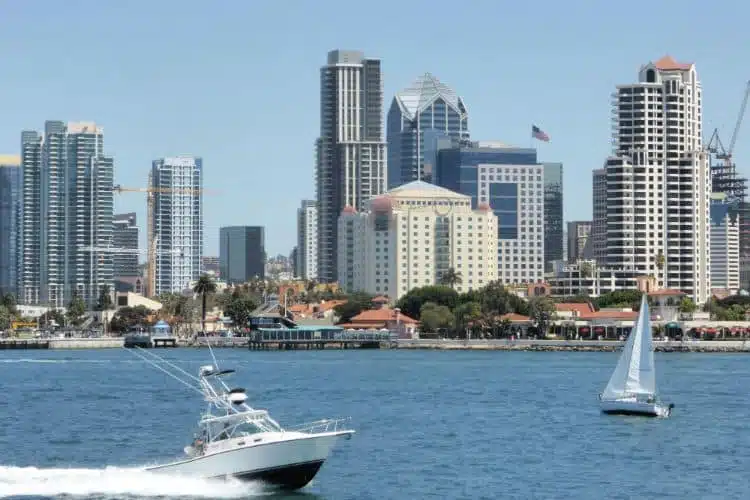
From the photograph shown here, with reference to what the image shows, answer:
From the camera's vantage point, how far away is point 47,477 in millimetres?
57469

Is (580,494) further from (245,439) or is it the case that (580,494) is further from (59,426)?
(59,426)

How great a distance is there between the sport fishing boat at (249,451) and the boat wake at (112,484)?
0.99ft

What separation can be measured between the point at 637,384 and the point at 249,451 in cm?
4185

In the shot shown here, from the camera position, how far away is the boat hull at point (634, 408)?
89.6 meters

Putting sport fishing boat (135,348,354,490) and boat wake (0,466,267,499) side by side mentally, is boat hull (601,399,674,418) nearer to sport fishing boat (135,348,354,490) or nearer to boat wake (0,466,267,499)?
sport fishing boat (135,348,354,490)

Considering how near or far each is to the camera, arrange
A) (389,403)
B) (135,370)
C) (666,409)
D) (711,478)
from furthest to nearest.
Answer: (135,370), (389,403), (666,409), (711,478)

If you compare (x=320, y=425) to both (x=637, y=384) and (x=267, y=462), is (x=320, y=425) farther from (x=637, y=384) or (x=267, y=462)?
(x=637, y=384)

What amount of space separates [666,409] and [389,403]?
17.9 metres

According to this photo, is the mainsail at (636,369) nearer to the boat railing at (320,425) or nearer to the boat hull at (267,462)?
the boat railing at (320,425)

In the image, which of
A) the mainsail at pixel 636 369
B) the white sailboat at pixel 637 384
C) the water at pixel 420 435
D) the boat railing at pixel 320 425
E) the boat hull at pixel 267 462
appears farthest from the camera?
the mainsail at pixel 636 369

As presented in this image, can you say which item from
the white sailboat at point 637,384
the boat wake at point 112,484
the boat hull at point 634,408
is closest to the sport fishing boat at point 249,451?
the boat wake at point 112,484

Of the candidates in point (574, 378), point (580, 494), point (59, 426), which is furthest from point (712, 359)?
point (580, 494)

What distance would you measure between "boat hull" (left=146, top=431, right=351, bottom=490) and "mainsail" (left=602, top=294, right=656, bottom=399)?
1540 inches

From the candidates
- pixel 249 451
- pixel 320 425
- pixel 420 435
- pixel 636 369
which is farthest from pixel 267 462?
pixel 636 369
